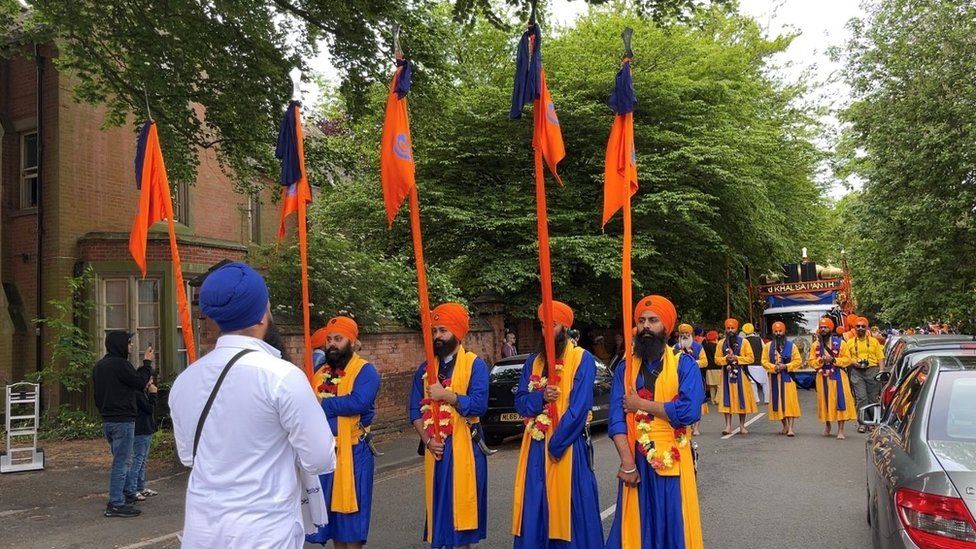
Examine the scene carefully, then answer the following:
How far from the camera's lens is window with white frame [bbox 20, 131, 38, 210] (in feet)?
55.3

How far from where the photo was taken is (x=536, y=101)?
5918 mm

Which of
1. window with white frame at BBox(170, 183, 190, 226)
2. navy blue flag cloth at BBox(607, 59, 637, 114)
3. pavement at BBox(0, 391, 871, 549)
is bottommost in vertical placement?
pavement at BBox(0, 391, 871, 549)

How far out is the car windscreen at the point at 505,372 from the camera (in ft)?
42.1

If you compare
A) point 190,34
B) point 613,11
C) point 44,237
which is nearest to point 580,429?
point 190,34

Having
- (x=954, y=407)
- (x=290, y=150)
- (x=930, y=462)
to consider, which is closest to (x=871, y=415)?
(x=954, y=407)

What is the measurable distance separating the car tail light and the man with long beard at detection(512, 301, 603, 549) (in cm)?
202

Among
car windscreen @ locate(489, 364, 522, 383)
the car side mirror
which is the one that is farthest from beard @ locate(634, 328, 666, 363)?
car windscreen @ locate(489, 364, 522, 383)

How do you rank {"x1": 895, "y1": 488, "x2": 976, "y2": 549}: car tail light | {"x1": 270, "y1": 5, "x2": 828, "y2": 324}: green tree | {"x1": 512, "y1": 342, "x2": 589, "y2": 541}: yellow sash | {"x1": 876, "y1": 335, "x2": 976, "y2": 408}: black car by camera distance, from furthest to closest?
{"x1": 270, "y1": 5, "x2": 828, "y2": 324}: green tree → {"x1": 876, "y1": 335, "x2": 976, "y2": 408}: black car → {"x1": 512, "y1": 342, "x2": 589, "y2": 541}: yellow sash → {"x1": 895, "y1": 488, "x2": 976, "y2": 549}: car tail light

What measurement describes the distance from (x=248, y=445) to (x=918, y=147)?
19.0 m

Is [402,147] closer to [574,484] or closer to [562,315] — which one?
[562,315]

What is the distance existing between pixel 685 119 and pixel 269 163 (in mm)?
10214

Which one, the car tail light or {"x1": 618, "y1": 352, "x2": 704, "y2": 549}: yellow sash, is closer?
the car tail light

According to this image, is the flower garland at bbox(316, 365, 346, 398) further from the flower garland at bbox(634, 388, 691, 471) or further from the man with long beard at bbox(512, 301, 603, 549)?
the flower garland at bbox(634, 388, 691, 471)

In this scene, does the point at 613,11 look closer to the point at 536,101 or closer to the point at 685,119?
the point at 685,119
